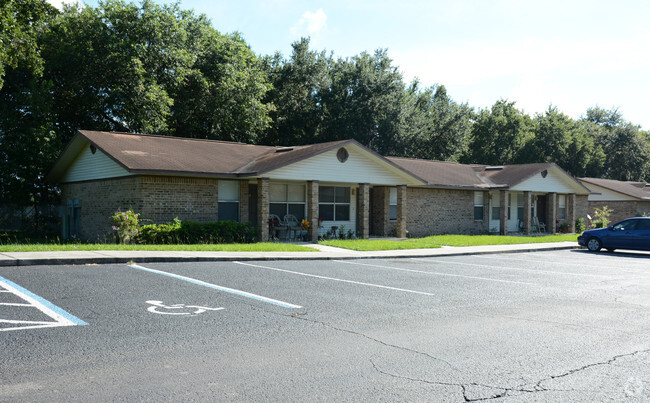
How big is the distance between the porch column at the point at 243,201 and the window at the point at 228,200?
0.46ft

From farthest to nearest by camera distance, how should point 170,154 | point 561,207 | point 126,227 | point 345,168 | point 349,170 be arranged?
point 561,207 → point 349,170 → point 345,168 → point 170,154 → point 126,227

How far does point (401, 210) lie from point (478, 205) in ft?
25.8

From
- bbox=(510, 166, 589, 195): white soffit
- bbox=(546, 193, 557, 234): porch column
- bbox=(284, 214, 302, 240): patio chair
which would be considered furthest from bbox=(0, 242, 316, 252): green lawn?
bbox=(546, 193, 557, 234): porch column

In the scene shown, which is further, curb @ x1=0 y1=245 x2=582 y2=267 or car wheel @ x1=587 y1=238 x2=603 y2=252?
car wheel @ x1=587 y1=238 x2=603 y2=252

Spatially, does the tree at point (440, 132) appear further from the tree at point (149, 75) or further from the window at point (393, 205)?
the window at point (393, 205)

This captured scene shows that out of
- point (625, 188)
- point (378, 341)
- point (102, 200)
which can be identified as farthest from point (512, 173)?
point (378, 341)

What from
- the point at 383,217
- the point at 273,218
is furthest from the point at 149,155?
the point at 383,217

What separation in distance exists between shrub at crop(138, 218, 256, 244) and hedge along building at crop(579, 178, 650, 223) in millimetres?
31972

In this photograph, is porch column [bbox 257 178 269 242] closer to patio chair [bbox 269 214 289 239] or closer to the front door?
patio chair [bbox 269 214 289 239]

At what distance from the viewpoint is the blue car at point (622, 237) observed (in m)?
22.5

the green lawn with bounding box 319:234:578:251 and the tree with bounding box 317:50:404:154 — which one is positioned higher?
the tree with bounding box 317:50:404:154

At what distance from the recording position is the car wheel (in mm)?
23812

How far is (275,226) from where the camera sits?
80.6ft

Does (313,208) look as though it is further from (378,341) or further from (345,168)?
(378,341)
